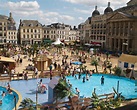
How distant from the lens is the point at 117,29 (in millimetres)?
66125

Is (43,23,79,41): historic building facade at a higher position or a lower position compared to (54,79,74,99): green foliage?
higher

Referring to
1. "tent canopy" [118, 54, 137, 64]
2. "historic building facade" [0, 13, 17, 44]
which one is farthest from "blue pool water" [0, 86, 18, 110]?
"historic building facade" [0, 13, 17, 44]

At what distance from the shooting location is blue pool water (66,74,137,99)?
2124 centimetres

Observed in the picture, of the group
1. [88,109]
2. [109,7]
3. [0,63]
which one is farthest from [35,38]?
[88,109]

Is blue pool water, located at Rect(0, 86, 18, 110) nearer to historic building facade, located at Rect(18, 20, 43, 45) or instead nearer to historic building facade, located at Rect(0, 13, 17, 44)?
historic building facade, located at Rect(0, 13, 17, 44)

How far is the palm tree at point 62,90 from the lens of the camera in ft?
43.7

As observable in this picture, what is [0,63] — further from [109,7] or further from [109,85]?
[109,7]

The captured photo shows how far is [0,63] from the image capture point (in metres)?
28.0

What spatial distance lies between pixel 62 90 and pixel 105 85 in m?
12.2

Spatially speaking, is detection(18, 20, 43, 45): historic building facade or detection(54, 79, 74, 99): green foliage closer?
detection(54, 79, 74, 99): green foliage

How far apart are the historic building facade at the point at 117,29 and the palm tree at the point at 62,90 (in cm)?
4865

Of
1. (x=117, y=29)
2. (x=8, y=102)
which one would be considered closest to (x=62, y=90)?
(x=8, y=102)

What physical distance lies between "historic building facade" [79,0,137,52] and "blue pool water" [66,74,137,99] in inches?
1312

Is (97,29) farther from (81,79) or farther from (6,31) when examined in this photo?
(81,79)
